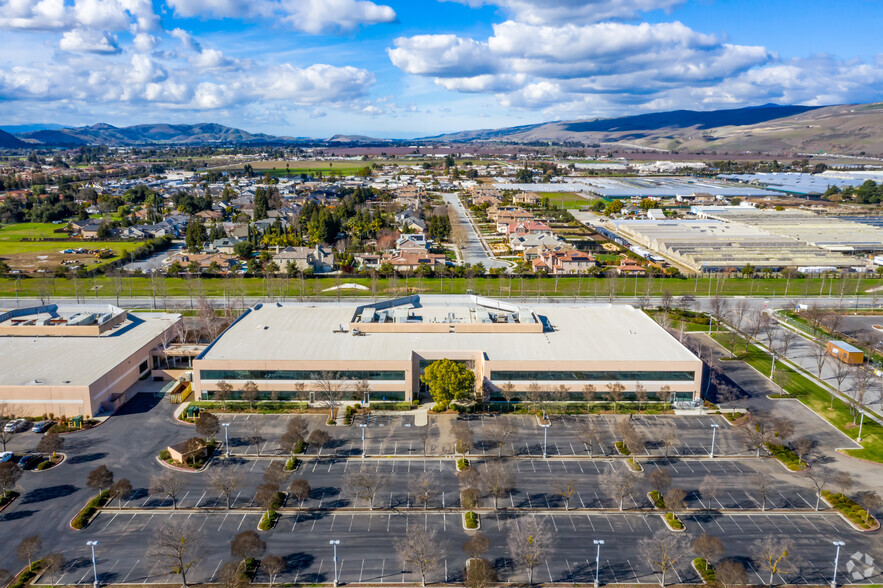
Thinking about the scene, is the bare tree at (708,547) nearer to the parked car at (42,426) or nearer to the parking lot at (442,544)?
the parking lot at (442,544)

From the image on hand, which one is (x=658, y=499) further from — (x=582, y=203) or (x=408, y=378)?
(x=582, y=203)

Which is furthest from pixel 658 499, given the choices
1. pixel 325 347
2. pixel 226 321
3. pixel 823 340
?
pixel 226 321

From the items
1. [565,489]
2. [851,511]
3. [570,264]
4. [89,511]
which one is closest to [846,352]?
[851,511]

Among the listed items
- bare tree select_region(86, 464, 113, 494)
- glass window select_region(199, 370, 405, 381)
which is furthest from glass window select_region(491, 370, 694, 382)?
bare tree select_region(86, 464, 113, 494)

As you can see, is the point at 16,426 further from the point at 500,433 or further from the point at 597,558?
the point at 597,558

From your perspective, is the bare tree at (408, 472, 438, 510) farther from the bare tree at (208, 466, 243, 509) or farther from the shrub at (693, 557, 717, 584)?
the shrub at (693, 557, 717, 584)

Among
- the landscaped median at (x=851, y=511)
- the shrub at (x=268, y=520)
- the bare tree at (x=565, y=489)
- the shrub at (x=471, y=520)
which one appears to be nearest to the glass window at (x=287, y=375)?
the shrub at (x=268, y=520)
